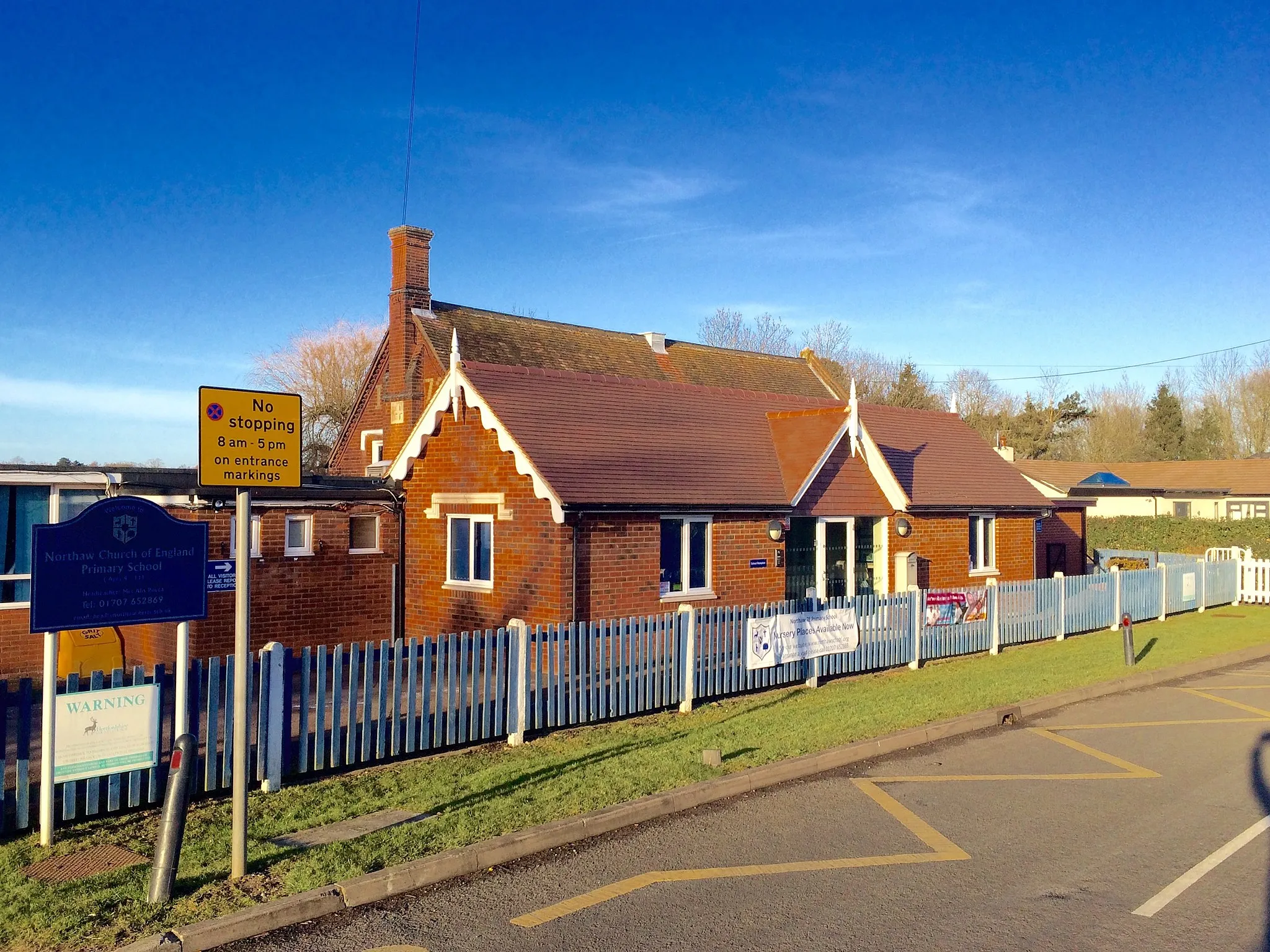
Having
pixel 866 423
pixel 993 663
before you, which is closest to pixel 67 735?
pixel 993 663

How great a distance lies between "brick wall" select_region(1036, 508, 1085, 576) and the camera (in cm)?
3047

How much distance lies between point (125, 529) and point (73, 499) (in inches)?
334

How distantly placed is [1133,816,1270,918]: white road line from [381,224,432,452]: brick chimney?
2320 cm

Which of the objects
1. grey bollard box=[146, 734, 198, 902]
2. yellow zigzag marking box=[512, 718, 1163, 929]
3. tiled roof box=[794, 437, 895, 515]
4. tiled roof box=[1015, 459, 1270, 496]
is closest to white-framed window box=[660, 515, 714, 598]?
tiled roof box=[794, 437, 895, 515]

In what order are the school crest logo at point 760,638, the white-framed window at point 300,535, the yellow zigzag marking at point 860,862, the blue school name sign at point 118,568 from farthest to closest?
the white-framed window at point 300,535 < the school crest logo at point 760,638 < the blue school name sign at point 118,568 < the yellow zigzag marking at point 860,862

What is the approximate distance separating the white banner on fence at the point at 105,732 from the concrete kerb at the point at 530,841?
7.96 feet

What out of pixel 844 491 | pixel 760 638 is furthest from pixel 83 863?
pixel 844 491

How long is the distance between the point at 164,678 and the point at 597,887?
4146 mm

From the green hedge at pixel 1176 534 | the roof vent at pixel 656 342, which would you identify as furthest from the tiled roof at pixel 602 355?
the green hedge at pixel 1176 534

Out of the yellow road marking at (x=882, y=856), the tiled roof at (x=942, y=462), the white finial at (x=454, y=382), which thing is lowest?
the yellow road marking at (x=882, y=856)

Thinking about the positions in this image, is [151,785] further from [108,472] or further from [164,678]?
[108,472]

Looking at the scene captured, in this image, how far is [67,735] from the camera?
7535 mm

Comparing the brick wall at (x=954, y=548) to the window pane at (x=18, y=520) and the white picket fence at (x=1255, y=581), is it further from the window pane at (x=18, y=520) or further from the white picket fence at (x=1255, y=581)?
the window pane at (x=18, y=520)

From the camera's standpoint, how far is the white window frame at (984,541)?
22094 millimetres
